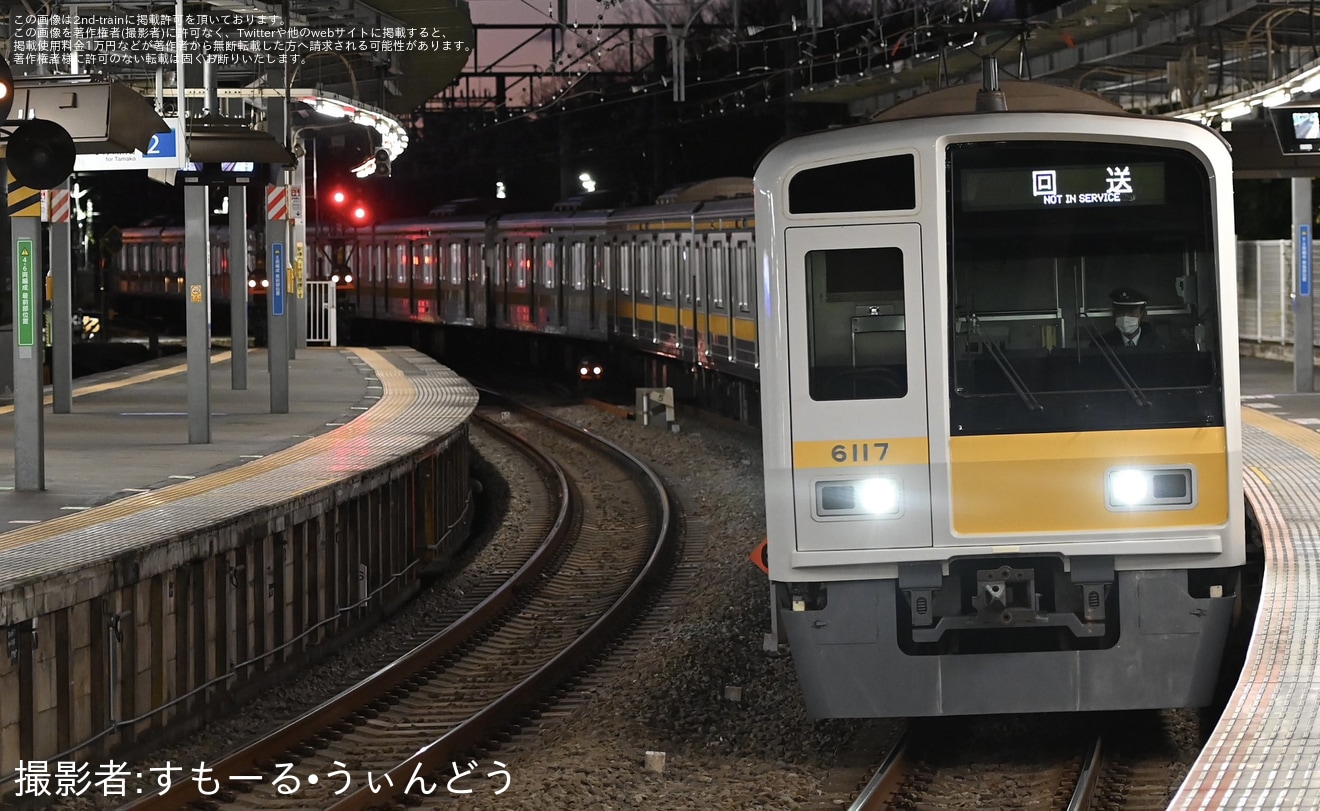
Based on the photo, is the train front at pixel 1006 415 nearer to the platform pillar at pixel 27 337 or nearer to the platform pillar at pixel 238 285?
the platform pillar at pixel 27 337

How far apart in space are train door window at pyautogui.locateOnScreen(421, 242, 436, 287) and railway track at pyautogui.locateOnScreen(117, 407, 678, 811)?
17793 mm

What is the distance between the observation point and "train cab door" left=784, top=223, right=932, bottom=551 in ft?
22.4

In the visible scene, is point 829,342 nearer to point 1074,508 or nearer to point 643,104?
point 1074,508

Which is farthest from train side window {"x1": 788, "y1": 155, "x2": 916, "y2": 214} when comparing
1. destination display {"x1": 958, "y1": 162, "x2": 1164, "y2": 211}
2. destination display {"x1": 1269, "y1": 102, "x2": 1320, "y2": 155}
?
destination display {"x1": 1269, "y1": 102, "x2": 1320, "y2": 155}

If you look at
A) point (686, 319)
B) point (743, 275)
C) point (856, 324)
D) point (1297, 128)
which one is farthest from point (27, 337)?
point (686, 319)

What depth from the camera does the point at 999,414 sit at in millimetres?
6836

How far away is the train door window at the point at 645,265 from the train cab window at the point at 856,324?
16.1 metres

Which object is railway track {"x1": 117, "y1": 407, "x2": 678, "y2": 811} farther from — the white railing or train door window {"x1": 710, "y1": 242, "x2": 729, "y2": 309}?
the white railing

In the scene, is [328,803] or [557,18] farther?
[557,18]

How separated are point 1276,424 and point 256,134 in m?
7.95

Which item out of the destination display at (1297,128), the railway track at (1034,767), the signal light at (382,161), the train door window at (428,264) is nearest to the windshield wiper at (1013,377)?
the railway track at (1034,767)

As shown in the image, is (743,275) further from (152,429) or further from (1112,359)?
(1112,359)

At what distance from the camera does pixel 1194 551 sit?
6770mm

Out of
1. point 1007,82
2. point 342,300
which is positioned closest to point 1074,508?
point 1007,82
